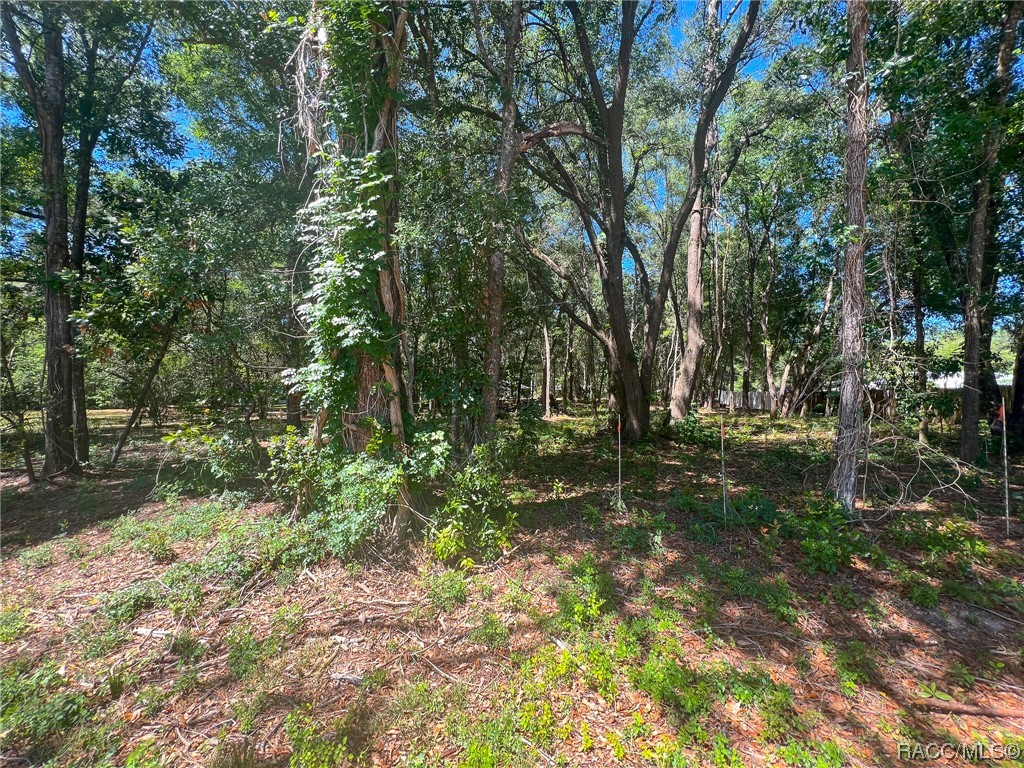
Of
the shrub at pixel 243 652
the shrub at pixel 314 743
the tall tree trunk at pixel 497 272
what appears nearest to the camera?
the shrub at pixel 314 743

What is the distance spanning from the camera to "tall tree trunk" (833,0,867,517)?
465cm

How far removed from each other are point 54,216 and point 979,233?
15563 mm

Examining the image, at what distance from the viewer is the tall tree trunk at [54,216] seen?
277 inches

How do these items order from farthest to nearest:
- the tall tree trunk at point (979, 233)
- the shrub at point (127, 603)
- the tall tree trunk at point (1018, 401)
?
the tall tree trunk at point (1018, 401), the tall tree trunk at point (979, 233), the shrub at point (127, 603)

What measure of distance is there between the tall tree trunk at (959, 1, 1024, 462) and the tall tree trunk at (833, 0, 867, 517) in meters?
2.25

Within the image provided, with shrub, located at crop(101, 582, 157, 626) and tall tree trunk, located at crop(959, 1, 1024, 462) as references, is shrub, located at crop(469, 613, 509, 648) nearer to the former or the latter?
shrub, located at crop(101, 582, 157, 626)

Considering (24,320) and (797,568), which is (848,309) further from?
(24,320)

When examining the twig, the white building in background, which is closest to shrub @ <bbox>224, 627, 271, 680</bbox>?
the twig

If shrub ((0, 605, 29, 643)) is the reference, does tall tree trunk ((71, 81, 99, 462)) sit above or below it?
above

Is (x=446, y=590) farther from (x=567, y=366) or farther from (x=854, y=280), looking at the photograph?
(x=567, y=366)

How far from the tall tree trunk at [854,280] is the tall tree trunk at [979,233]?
2.25 metres

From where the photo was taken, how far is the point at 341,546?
3914 millimetres

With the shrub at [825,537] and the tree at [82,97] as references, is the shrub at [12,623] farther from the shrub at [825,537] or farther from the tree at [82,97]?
the shrub at [825,537]

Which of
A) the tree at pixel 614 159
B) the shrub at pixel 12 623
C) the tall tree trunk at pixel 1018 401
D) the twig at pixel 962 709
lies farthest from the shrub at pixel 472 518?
the tall tree trunk at pixel 1018 401
